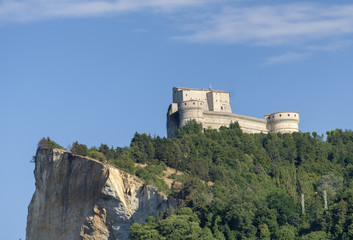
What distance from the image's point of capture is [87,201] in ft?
263

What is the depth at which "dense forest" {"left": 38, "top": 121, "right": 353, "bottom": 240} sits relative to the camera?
74.9 metres

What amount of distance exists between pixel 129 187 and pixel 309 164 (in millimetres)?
23622

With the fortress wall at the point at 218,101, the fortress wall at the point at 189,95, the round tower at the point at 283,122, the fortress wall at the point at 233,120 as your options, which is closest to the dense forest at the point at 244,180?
the fortress wall at the point at 233,120

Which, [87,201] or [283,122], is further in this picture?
[283,122]

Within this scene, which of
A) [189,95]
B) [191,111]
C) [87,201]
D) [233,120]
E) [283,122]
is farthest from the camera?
[283,122]

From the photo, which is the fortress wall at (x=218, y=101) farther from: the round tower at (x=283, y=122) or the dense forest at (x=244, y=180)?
the round tower at (x=283, y=122)

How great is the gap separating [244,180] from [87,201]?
1611cm

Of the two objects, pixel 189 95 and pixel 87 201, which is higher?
pixel 189 95

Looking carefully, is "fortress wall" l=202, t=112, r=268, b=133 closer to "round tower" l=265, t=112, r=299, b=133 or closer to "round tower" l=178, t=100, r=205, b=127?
"round tower" l=265, t=112, r=299, b=133

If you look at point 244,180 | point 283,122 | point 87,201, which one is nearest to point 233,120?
point 283,122

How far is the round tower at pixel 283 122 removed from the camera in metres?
106

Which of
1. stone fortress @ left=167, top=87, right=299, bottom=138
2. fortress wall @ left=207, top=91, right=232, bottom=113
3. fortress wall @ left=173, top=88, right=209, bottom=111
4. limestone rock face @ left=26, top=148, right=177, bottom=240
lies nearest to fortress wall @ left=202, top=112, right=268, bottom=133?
stone fortress @ left=167, top=87, right=299, bottom=138

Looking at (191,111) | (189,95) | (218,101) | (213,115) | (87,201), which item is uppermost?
(189,95)

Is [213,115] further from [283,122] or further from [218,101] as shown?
[283,122]
